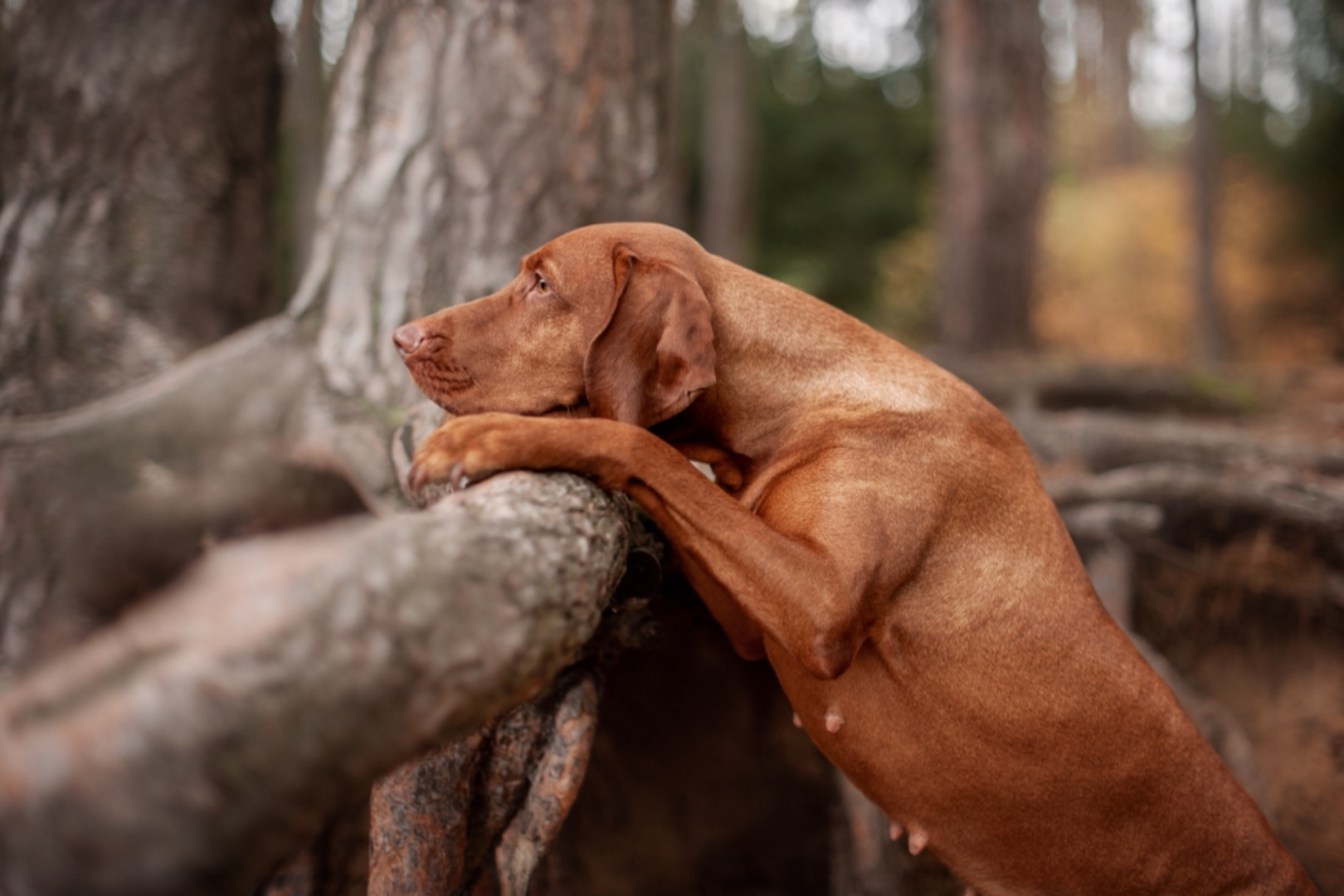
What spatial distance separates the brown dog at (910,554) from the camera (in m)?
2.34

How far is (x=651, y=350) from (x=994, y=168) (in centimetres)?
668

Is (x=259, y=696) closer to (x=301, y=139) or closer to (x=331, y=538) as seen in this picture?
(x=331, y=538)

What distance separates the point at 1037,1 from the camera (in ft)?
25.4

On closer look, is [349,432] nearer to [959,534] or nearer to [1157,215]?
[959,534]

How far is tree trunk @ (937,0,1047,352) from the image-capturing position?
7.84 metres

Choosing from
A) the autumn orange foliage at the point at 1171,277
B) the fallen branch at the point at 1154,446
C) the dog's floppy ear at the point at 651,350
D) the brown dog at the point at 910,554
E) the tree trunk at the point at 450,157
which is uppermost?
the tree trunk at the point at 450,157

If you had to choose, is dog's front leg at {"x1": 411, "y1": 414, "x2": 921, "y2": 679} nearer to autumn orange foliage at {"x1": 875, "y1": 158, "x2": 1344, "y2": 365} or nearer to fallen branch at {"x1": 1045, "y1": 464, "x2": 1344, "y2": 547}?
fallen branch at {"x1": 1045, "y1": 464, "x2": 1344, "y2": 547}

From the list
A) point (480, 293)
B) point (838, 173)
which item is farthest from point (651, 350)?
point (838, 173)

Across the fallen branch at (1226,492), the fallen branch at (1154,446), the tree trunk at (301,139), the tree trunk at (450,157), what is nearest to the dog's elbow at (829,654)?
the tree trunk at (450,157)

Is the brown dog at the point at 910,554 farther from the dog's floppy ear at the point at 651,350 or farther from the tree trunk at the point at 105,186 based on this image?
the tree trunk at the point at 105,186

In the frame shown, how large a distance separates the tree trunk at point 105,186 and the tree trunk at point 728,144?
10028mm

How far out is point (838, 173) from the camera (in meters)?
18.6

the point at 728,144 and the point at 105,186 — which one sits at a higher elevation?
the point at 105,186

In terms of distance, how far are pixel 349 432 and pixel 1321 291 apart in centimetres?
1778
